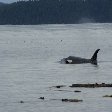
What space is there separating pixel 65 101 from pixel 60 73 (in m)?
18.6

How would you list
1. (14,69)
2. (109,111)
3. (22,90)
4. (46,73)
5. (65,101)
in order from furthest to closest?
1. (14,69)
2. (46,73)
3. (22,90)
4. (65,101)
5. (109,111)

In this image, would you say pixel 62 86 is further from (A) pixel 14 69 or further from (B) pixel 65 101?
(A) pixel 14 69

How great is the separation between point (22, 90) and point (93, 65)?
23793mm

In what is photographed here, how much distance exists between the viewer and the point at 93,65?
2488 inches

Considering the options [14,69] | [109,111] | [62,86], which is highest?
[14,69]

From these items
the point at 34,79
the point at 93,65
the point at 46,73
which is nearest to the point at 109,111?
the point at 34,79

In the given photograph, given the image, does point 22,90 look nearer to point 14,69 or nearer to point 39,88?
point 39,88

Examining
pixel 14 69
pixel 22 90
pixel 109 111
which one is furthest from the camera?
pixel 14 69

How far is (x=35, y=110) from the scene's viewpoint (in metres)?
31.9

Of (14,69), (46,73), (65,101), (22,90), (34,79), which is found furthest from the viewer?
(14,69)

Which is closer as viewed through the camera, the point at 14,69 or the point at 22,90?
the point at 22,90

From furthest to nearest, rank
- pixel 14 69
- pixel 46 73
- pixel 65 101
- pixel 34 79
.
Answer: pixel 14 69 → pixel 46 73 → pixel 34 79 → pixel 65 101

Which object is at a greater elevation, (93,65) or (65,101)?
(93,65)

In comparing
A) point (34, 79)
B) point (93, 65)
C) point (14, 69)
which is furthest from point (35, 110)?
point (93, 65)
